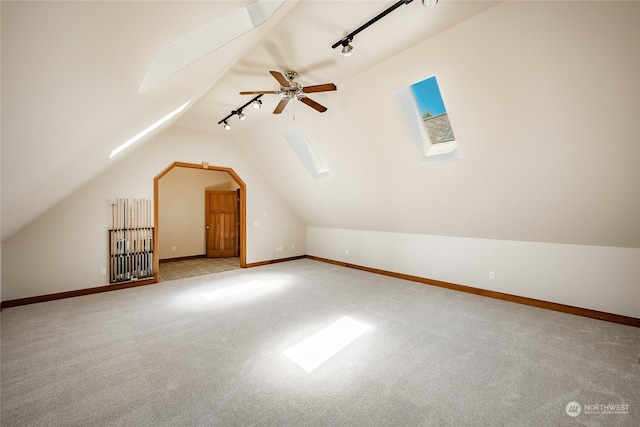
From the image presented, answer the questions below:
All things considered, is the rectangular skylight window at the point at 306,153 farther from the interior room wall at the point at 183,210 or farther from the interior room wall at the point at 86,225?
the interior room wall at the point at 183,210

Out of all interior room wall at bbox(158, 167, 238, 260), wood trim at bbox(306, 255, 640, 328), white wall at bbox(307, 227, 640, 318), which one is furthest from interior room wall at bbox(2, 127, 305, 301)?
wood trim at bbox(306, 255, 640, 328)

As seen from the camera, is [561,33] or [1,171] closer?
[1,171]

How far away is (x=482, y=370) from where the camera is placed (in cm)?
234

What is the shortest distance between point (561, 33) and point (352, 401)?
3.55 metres

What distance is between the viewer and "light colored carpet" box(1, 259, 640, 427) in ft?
6.06

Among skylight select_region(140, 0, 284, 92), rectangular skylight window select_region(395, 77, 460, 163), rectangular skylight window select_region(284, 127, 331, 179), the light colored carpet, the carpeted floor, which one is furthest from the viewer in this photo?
the carpeted floor

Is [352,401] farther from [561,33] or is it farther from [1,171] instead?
[561,33]

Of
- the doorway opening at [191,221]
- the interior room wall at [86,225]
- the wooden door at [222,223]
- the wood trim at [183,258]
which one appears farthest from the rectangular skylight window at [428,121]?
the wood trim at [183,258]

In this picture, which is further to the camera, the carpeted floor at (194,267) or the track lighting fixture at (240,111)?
the carpeted floor at (194,267)

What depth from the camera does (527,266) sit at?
13.1 feet

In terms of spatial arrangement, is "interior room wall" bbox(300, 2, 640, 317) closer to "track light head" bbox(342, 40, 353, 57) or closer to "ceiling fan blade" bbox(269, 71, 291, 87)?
"track light head" bbox(342, 40, 353, 57)

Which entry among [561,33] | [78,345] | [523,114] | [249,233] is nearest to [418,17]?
[561,33]

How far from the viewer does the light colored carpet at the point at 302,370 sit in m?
1.85

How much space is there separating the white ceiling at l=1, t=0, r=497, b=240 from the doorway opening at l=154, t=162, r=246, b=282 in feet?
14.8
